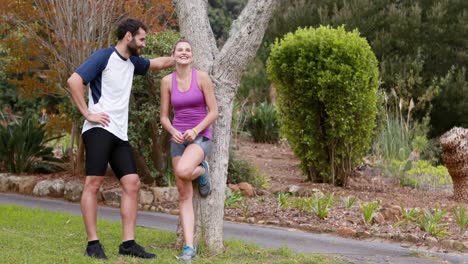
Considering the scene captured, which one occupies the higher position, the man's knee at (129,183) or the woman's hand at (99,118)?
the woman's hand at (99,118)

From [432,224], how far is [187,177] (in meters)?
3.61

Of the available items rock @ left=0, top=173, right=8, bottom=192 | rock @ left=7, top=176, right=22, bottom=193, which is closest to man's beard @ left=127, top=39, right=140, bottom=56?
rock @ left=7, top=176, right=22, bottom=193

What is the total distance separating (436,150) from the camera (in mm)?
20203

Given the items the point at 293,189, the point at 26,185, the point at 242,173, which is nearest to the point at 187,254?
the point at 293,189

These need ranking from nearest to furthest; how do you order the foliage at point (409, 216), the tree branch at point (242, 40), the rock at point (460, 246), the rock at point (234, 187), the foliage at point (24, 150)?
the tree branch at point (242, 40), the rock at point (460, 246), the foliage at point (409, 216), the rock at point (234, 187), the foliage at point (24, 150)

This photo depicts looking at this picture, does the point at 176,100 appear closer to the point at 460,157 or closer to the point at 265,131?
the point at 460,157

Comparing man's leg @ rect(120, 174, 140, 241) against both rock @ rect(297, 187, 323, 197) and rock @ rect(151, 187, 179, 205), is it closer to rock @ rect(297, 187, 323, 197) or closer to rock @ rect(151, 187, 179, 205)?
rock @ rect(151, 187, 179, 205)

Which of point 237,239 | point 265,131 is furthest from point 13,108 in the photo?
point 237,239

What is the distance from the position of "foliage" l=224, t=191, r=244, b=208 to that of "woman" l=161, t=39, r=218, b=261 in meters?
3.85

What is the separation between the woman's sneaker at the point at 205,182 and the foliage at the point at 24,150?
660 centimetres

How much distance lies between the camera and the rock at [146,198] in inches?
434

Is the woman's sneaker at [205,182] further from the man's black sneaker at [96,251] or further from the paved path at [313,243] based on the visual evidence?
the paved path at [313,243]

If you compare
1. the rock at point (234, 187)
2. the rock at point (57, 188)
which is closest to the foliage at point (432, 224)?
the rock at point (234, 187)

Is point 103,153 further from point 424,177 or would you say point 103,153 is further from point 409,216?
point 424,177
